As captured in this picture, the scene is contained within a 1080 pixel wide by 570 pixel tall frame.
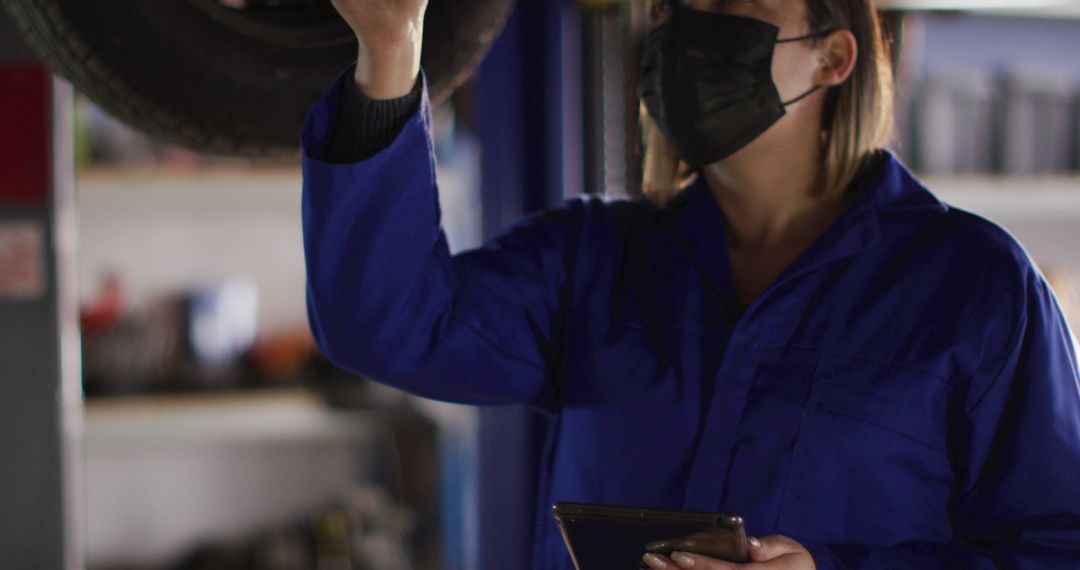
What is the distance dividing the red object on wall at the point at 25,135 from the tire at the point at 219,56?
3.73 ft

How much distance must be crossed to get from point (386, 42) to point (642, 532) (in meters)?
0.45

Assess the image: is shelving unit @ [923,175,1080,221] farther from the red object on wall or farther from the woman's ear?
the red object on wall

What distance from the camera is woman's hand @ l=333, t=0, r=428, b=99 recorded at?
0.82m

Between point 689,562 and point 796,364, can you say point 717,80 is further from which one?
point 689,562

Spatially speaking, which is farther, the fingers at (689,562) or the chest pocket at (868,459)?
the chest pocket at (868,459)

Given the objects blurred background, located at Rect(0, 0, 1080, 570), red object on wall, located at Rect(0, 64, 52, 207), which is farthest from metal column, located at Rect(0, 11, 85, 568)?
blurred background, located at Rect(0, 0, 1080, 570)

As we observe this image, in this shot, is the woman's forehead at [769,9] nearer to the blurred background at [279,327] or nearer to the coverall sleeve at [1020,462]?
the coverall sleeve at [1020,462]

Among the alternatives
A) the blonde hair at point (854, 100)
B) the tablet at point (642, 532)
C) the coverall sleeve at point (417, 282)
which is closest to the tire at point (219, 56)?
the coverall sleeve at point (417, 282)

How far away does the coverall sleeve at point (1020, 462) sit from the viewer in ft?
3.00

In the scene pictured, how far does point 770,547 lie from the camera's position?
2.74 ft

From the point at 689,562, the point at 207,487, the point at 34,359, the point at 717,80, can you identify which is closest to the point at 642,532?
the point at 689,562

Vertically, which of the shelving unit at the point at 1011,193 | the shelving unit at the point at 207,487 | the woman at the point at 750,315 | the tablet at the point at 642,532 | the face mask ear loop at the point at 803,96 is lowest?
the shelving unit at the point at 207,487

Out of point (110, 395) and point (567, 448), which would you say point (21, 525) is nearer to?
point (110, 395)

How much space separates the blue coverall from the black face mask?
14 centimetres
